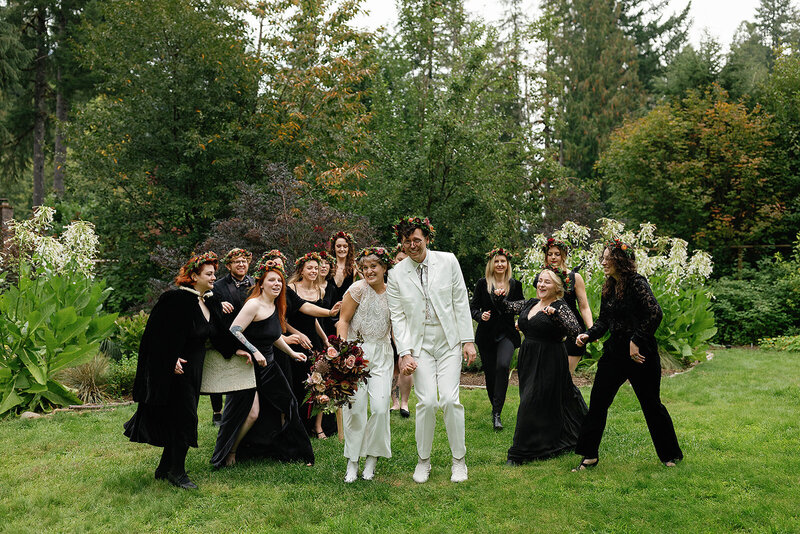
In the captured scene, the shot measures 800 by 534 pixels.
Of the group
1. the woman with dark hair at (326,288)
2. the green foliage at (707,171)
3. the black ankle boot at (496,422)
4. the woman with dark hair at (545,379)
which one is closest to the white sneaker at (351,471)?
the woman with dark hair at (545,379)

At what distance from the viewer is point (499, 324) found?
762 centimetres

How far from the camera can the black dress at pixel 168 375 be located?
5.18 metres

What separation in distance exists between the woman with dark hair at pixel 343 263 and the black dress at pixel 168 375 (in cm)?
249

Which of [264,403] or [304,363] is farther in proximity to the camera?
[304,363]

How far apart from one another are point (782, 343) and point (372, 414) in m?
12.2

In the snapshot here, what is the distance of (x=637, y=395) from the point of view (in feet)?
18.1

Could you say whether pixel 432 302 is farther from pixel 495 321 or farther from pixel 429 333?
pixel 495 321

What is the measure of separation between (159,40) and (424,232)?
36.2 feet

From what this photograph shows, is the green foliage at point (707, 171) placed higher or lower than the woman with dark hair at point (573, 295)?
higher

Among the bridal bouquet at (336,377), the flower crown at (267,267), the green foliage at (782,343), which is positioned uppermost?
the flower crown at (267,267)

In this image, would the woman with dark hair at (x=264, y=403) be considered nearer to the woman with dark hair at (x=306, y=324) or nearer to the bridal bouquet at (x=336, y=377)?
the bridal bouquet at (x=336, y=377)

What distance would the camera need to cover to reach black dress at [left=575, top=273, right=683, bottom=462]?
5.44 meters

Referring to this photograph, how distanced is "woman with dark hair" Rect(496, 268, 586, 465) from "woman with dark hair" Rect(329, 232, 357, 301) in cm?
238

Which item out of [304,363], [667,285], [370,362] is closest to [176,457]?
[370,362]
